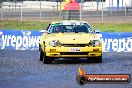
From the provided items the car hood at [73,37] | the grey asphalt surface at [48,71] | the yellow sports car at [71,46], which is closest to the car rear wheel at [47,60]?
the yellow sports car at [71,46]

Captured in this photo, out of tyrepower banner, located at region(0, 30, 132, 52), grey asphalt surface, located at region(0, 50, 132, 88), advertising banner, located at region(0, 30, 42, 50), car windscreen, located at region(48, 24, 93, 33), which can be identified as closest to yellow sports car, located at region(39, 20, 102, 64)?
grey asphalt surface, located at region(0, 50, 132, 88)

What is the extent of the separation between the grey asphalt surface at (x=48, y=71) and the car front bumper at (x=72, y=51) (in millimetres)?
329

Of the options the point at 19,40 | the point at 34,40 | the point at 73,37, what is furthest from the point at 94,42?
the point at 19,40

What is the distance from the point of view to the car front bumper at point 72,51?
58.2ft

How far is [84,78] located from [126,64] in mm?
10214

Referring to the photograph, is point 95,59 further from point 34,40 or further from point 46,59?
point 34,40

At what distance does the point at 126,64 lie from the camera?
1814cm

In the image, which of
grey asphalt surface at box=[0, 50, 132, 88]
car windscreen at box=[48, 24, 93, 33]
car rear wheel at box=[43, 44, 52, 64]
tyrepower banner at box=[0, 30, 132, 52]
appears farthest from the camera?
tyrepower banner at box=[0, 30, 132, 52]

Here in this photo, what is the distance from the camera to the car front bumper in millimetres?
17734

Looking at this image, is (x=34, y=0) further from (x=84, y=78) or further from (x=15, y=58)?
(x=84, y=78)

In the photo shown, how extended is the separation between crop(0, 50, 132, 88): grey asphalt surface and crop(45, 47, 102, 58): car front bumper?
1.08ft

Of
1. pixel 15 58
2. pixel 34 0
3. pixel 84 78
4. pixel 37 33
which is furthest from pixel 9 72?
pixel 34 0

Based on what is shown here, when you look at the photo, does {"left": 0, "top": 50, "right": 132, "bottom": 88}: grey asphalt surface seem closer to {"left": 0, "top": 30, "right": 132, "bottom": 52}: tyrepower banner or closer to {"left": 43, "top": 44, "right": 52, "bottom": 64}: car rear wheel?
{"left": 43, "top": 44, "right": 52, "bottom": 64}: car rear wheel

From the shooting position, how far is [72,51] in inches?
698
